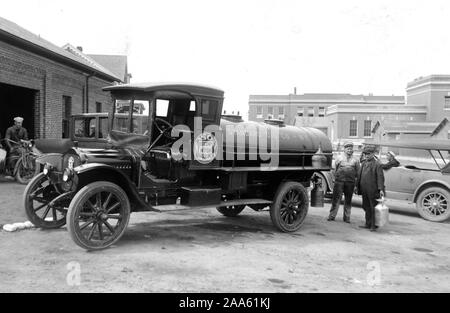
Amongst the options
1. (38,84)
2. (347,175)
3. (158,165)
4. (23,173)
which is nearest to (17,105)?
(38,84)

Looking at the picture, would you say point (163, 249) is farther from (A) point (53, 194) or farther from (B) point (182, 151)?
(A) point (53, 194)

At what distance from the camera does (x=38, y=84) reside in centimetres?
1477

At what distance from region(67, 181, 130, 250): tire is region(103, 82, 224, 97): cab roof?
59.7 inches

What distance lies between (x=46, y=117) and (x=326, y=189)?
980 cm

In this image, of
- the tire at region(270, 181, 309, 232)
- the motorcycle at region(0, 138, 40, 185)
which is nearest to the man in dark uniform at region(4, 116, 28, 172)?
the motorcycle at region(0, 138, 40, 185)

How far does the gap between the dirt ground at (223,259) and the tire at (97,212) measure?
0.17m

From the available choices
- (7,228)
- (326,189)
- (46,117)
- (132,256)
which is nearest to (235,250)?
(132,256)

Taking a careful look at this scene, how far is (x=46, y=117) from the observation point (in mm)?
15352

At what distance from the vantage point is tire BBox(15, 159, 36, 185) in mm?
11683

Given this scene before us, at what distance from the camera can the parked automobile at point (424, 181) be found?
10.3 metres

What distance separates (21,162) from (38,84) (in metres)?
3.94

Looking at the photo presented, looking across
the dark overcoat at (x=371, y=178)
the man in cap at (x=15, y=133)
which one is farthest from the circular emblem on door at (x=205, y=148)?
the man in cap at (x=15, y=133)

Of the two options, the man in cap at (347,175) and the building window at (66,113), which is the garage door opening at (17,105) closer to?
the building window at (66,113)

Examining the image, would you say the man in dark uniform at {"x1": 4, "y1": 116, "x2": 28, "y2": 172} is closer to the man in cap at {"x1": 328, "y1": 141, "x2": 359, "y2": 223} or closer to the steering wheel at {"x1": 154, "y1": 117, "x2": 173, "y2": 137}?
the steering wheel at {"x1": 154, "y1": 117, "x2": 173, "y2": 137}
